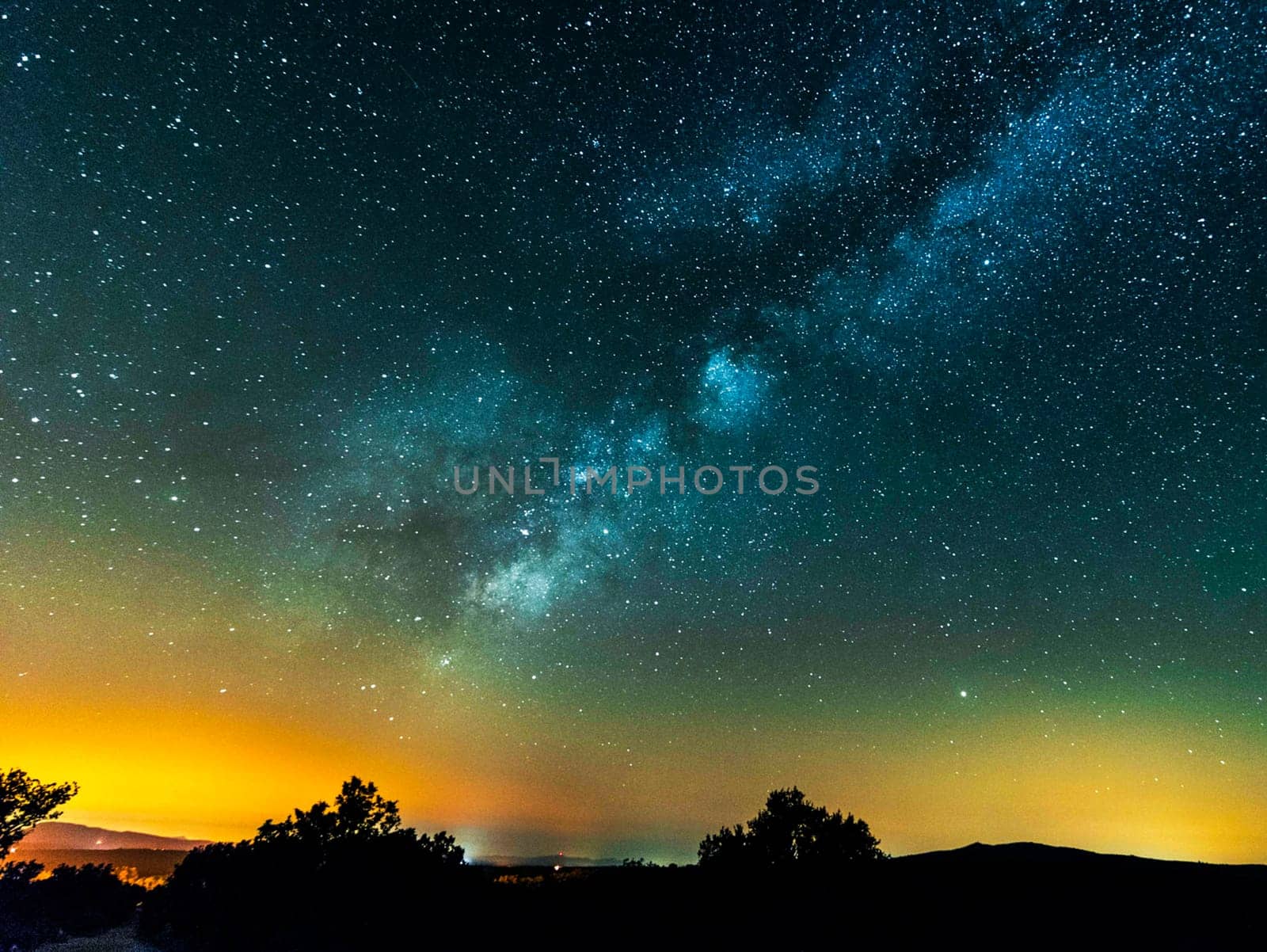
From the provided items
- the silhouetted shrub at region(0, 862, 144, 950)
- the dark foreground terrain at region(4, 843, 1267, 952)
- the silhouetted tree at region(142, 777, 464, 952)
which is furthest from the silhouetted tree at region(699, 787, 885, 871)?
the silhouetted shrub at region(0, 862, 144, 950)

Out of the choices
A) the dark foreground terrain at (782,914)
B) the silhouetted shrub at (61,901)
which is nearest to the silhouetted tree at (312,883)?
the dark foreground terrain at (782,914)

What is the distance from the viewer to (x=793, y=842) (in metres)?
18.4

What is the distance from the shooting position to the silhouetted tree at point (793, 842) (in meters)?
17.9

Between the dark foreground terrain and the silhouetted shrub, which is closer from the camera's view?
the dark foreground terrain

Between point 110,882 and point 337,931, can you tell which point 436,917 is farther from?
point 110,882

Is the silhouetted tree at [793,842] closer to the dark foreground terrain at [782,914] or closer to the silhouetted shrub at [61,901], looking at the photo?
the dark foreground terrain at [782,914]

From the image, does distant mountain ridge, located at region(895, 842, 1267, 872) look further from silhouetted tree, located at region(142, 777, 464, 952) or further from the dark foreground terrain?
silhouetted tree, located at region(142, 777, 464, 952)

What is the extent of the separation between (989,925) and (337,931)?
13.6m

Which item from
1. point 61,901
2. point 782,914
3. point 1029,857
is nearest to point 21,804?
point 61,901

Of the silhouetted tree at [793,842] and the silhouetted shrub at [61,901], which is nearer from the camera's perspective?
the silhouetted shrub at [61,901]

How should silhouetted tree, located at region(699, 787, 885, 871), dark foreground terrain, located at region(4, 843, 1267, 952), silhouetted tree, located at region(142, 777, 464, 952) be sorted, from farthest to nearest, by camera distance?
silhouetted tree, located at region(699, 787, 885, 871) → silhouetted tree, located at region(142, 777, 464, 952) → dark foreground terrain, located at region(4, 843, 1267, 952)

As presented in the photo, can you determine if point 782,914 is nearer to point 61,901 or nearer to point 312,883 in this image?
point 312,883

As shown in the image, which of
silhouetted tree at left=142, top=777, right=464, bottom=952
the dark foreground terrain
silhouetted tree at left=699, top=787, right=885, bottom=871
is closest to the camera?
the dark foreground terrain

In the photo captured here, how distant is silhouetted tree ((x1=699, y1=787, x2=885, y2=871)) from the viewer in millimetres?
17859
